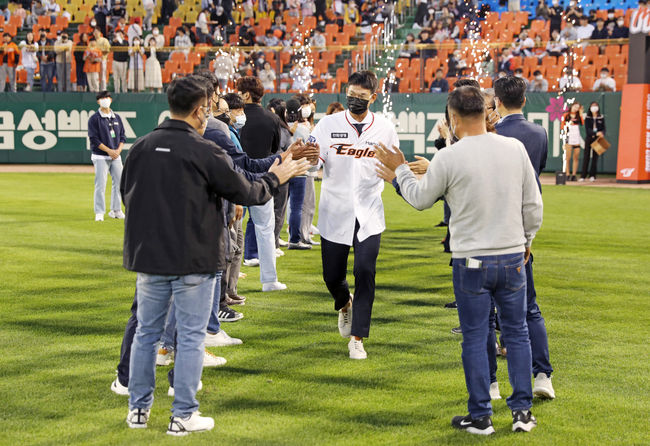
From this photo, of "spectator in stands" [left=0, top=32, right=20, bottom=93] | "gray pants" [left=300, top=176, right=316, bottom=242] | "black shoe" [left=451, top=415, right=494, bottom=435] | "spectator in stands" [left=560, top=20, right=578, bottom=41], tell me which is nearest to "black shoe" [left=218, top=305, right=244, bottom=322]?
"black shoe" [left=451, top=415, right=494, bottom=435]

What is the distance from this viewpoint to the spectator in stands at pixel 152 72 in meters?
30.2

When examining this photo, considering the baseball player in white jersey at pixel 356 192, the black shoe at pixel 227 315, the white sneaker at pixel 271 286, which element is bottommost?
the white sneaker at pixel 271 286

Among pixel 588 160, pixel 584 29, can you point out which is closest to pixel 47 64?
pixel 588 160

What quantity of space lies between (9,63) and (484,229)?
28.7 meters

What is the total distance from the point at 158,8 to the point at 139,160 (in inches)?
1345

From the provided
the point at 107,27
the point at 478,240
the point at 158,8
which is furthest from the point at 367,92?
the point at 158,8

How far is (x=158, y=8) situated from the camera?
37.4 m

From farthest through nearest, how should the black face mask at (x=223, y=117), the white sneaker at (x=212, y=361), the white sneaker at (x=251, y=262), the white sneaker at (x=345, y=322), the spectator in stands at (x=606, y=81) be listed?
1. the spectator in stands at (x=606, y=81)
2. the white sneaker at (x=251, y=262)
3. the black face mask at (x=223, y=117)
4. the white sneaker at (x=345, y=322)
5. the white sneaker at (x=212, y=361)

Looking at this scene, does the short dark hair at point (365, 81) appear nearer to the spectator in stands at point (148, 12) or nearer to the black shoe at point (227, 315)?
the black shoe at point (227, 315)

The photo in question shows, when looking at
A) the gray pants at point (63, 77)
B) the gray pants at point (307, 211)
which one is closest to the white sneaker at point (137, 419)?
the gray pants at point (307, 211)

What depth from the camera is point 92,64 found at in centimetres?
2991

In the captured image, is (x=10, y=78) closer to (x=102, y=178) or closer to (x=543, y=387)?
(x=102, y=178)

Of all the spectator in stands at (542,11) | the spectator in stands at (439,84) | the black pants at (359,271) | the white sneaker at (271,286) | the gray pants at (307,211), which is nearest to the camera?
the black pants at (359,271)

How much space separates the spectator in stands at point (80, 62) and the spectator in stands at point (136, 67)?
61.4 inches
